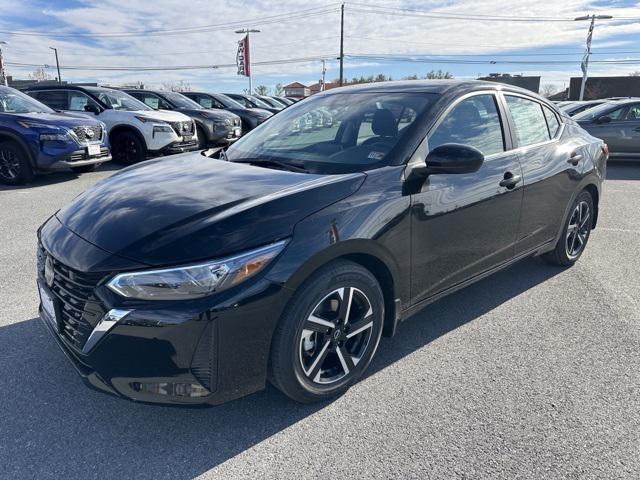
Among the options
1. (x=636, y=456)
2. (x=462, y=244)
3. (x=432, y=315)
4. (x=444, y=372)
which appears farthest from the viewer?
(x=432, y=315)

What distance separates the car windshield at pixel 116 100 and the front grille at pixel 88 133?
7.12 feet

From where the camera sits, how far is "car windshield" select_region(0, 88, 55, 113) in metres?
8.14

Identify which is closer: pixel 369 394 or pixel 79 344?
pixel 79 344

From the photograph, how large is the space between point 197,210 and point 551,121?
10.9ft

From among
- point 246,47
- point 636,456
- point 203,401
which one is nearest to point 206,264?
point 203,401

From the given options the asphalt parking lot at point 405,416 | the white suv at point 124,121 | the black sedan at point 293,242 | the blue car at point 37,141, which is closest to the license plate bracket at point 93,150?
the blue car at point 37,141

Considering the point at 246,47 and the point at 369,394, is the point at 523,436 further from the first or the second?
the point at 246,47

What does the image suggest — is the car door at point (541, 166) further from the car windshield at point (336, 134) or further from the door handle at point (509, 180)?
the car windshield at point (336, 134)

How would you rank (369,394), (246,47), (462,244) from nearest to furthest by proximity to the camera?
(369,394)
(462,244)
(246,47)

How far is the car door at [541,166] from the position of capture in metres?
3.60

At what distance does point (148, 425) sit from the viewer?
7.72 ft

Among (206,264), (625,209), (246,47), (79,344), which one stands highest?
(246,47)

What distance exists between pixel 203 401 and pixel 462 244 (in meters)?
1.87

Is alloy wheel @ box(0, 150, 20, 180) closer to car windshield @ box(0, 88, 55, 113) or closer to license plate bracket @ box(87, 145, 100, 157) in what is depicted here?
car windshield @ box(0, 88, 55, 113)
